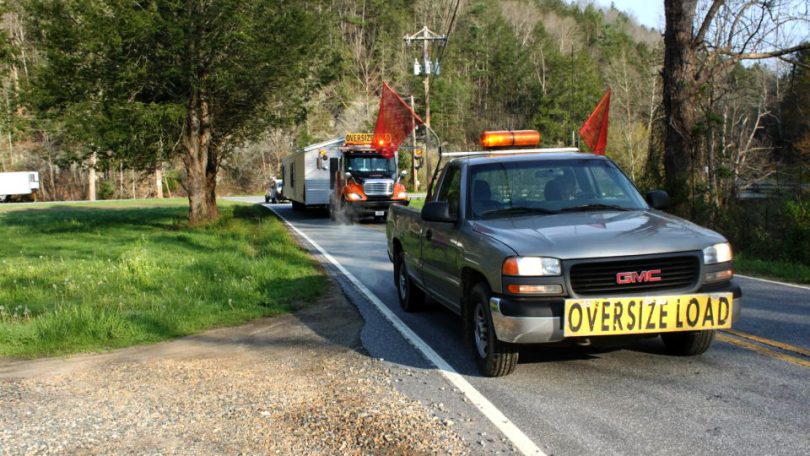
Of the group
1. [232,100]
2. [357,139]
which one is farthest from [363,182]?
[232,100]

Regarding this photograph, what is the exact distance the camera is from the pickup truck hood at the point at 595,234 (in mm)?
4816

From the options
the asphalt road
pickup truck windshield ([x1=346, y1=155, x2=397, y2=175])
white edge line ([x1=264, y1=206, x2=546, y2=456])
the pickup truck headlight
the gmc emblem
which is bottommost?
white edge line ([x1=264, y1=206, x2=546, y2=456])

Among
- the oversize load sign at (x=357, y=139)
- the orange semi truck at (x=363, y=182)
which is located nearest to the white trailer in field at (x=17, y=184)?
the orange semi truck at (x=363, y=182)

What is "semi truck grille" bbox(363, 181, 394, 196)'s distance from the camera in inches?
953

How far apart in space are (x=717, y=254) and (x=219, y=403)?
12.3 ft

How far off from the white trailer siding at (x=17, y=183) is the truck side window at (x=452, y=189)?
2456 inches

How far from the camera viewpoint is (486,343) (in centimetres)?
534

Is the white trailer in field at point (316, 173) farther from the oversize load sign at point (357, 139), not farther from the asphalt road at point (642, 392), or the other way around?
the asphalt road at point (642, 392)

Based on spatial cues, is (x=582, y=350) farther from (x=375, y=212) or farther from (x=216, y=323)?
(x=375, y=212)

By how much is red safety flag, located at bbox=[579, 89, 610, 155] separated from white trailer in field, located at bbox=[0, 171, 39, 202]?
59220 millimetres

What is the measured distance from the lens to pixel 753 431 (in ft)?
13.4

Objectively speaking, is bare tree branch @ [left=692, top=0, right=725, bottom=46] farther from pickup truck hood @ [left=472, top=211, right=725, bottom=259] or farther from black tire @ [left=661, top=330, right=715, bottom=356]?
black tire @ [left=661, top=330, right=715, bottom=356]

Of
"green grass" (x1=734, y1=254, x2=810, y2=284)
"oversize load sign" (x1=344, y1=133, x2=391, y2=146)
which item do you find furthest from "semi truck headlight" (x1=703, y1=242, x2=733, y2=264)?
"oversize load sign" (x1=344, y1=133, x2=391, y2=146)

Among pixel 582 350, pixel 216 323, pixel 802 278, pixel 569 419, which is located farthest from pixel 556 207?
pixel 802 278
